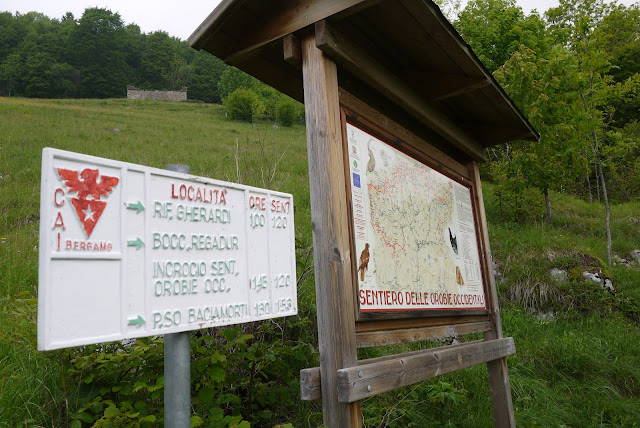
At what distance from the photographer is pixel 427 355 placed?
111 inches

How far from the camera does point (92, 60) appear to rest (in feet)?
207

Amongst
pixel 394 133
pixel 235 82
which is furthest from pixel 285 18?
pixel 235 82

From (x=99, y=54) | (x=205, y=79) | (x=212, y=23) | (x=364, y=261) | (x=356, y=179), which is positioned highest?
(x=99, y=54)

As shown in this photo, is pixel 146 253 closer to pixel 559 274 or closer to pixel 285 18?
pixel 285 18

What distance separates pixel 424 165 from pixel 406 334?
55.2 inches

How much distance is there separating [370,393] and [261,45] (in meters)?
2.07

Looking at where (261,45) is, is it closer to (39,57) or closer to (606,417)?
(606,417)

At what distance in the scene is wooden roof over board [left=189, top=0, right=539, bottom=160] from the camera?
2447mm

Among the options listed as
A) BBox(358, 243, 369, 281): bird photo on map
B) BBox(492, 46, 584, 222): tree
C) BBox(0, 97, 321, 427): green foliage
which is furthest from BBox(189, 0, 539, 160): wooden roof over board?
BBox(492, 46, 584, 222): tree

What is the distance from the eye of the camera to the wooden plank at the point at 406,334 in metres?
2.41

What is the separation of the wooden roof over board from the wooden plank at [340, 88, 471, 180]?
0.07m

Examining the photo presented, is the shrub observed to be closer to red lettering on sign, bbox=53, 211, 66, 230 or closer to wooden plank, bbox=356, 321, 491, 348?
wooden plank, bbox=356, 321, 491, 348

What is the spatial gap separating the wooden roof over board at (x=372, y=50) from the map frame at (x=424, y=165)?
0.19m

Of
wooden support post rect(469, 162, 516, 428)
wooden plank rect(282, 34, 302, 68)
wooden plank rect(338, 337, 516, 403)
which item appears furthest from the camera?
wooden support post rect(469, 162, 516, 428)
